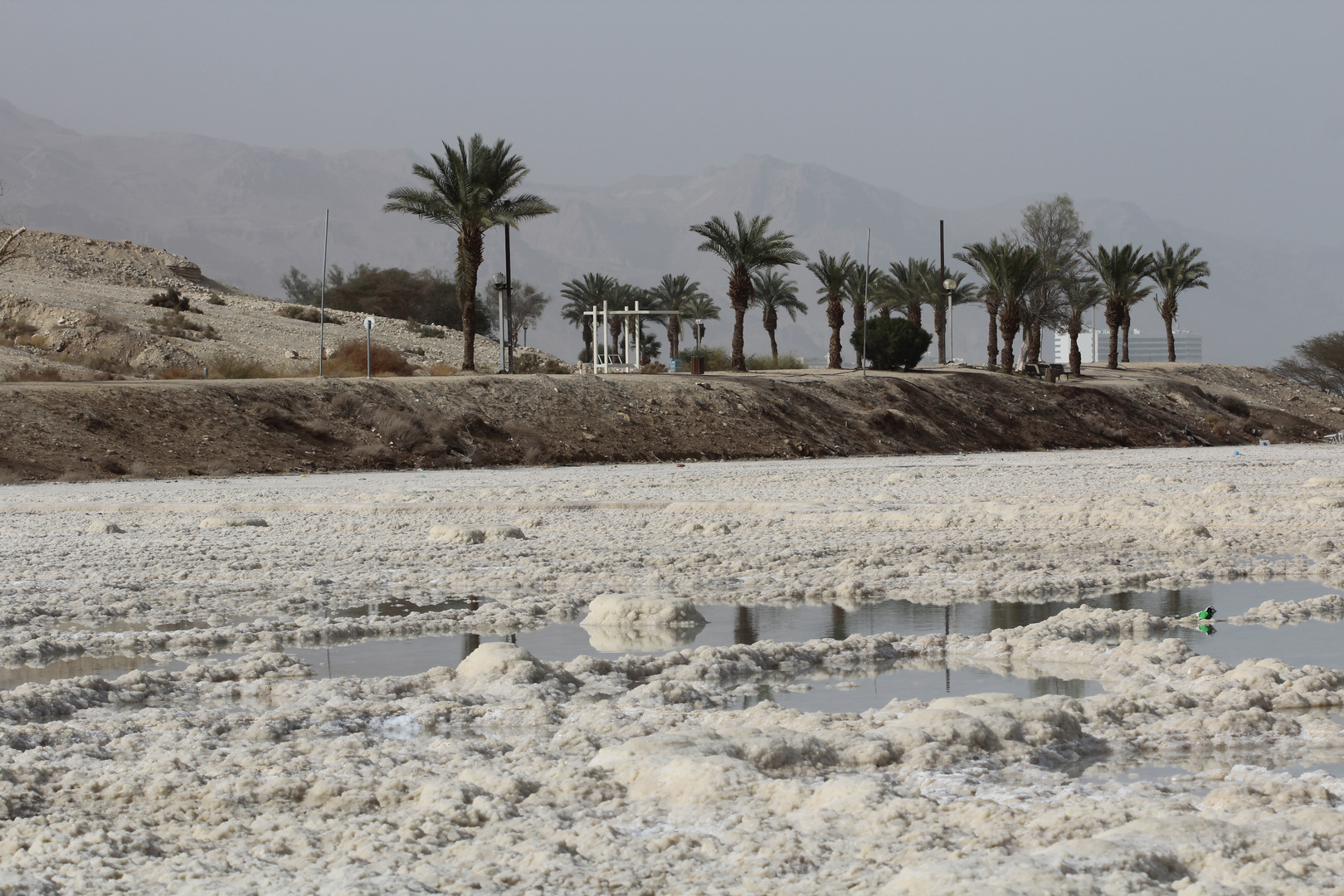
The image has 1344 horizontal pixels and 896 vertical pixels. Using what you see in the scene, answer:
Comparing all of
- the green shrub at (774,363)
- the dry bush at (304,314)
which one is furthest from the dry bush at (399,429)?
the dry bush at (304,314)

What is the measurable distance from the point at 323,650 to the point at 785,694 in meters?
2.49

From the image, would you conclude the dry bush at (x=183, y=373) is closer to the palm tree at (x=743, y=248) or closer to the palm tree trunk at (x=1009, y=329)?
the palm tree at (x=743, y=248)

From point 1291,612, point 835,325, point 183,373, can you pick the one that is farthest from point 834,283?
point 1291,612

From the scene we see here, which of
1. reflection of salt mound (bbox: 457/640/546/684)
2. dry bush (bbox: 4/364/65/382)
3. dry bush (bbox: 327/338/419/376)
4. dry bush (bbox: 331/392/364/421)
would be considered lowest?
reflection of salt mound (bbox: 457/640/546/684)

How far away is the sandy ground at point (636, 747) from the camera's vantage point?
3.09 m

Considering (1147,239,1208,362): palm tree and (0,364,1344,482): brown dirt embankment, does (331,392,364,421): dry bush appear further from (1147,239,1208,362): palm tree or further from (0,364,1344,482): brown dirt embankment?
(1147,239,1208,362): palm tree

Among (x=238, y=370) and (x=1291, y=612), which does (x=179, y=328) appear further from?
(x=1291, y=612)

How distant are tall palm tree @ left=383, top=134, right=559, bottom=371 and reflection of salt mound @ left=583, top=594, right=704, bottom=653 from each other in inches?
1207

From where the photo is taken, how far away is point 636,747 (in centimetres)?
404

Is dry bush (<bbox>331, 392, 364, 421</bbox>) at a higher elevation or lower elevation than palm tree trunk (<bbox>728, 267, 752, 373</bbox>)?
lower

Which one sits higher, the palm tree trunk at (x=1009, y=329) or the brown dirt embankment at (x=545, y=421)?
the palm tree trunk at (x=1009, y=329)

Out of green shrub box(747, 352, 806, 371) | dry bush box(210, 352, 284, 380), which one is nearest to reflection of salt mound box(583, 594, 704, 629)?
dry bush box(210, 352, 284, 380)

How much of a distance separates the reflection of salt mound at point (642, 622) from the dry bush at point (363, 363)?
1330 inches

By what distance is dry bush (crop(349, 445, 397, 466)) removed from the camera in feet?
88.7
